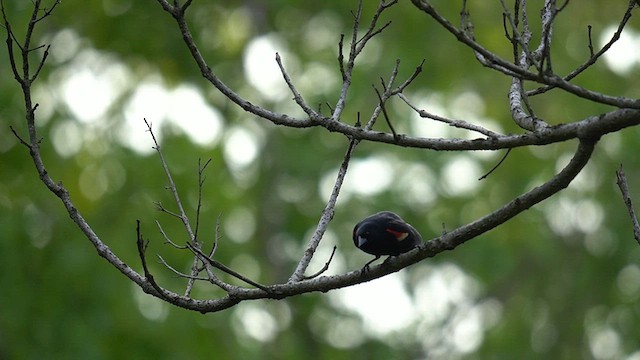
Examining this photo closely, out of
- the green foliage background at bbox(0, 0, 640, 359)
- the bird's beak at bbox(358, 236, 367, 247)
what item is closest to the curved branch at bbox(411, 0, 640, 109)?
the bird's beak at bbox(358, 236, 367, 247)

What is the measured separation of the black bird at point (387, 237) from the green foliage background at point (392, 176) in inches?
257

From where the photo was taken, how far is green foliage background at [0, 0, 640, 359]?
1295cm

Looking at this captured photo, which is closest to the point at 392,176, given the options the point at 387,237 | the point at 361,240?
the point at 361,240

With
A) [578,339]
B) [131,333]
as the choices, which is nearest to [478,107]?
[578,339]

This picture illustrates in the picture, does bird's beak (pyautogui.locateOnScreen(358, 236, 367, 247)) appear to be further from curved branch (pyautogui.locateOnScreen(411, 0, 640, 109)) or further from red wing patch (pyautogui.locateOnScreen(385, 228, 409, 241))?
curved branch (pyautogui.locateOnScreen(411, 0, 640, 109))

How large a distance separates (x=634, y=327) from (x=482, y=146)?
423 inches

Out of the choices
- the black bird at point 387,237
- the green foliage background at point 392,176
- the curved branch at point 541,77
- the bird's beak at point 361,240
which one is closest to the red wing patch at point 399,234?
the black bird at point 387,237

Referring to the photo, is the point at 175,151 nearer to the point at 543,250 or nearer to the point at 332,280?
the point at 543,250

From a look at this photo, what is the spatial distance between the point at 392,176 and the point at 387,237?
9.33 meters

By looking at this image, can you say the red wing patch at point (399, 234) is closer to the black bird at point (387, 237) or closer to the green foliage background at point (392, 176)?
the black bird at point (387, 237)

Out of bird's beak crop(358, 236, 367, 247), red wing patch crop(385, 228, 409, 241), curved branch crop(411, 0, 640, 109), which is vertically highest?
bird's beak crop(358, 236, 367, 247)

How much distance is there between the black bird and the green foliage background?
654cm

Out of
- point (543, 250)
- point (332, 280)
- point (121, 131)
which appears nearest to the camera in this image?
point (332, 280)

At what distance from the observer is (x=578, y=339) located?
588 inches
